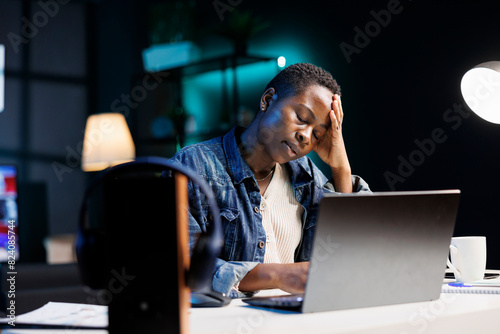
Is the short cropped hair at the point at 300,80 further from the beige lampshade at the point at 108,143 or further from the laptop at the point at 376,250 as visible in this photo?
the beige lampshade at the point at 108,143

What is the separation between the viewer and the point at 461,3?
7.77 feet

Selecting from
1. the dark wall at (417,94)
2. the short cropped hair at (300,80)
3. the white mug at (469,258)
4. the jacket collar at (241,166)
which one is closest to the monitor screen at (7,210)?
the dark wall at (417,94)

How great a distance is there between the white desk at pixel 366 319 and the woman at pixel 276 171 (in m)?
0.51

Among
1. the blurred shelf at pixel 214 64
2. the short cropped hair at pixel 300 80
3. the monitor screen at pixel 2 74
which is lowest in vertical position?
the short cropped hair at pixel 300 80

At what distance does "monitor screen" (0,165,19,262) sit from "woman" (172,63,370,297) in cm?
311

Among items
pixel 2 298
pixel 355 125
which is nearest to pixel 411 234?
pixel 355 125

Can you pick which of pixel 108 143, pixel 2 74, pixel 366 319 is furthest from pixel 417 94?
pixel 2 74

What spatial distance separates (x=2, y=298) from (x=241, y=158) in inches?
64.8

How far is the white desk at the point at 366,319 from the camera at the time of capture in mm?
860

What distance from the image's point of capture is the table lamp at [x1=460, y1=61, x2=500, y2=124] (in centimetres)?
152

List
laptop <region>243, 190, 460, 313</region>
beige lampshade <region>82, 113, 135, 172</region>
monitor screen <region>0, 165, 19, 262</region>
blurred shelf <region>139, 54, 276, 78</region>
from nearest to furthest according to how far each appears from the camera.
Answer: laptop <region>243, 190, 460, 313</region> < blurred shelf <region>139, 54, 276, 78</region> < monitor screen <region>0, 165, 19, 262</region> < beige lampshade <region>82, 113, 135, 172</region>

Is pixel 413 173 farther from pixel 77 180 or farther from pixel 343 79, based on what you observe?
pixel 77 180

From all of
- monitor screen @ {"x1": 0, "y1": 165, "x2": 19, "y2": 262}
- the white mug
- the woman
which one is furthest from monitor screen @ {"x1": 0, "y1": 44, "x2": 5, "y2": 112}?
the white mug

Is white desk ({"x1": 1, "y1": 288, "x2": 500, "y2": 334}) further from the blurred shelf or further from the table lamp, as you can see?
the blurred shelf
